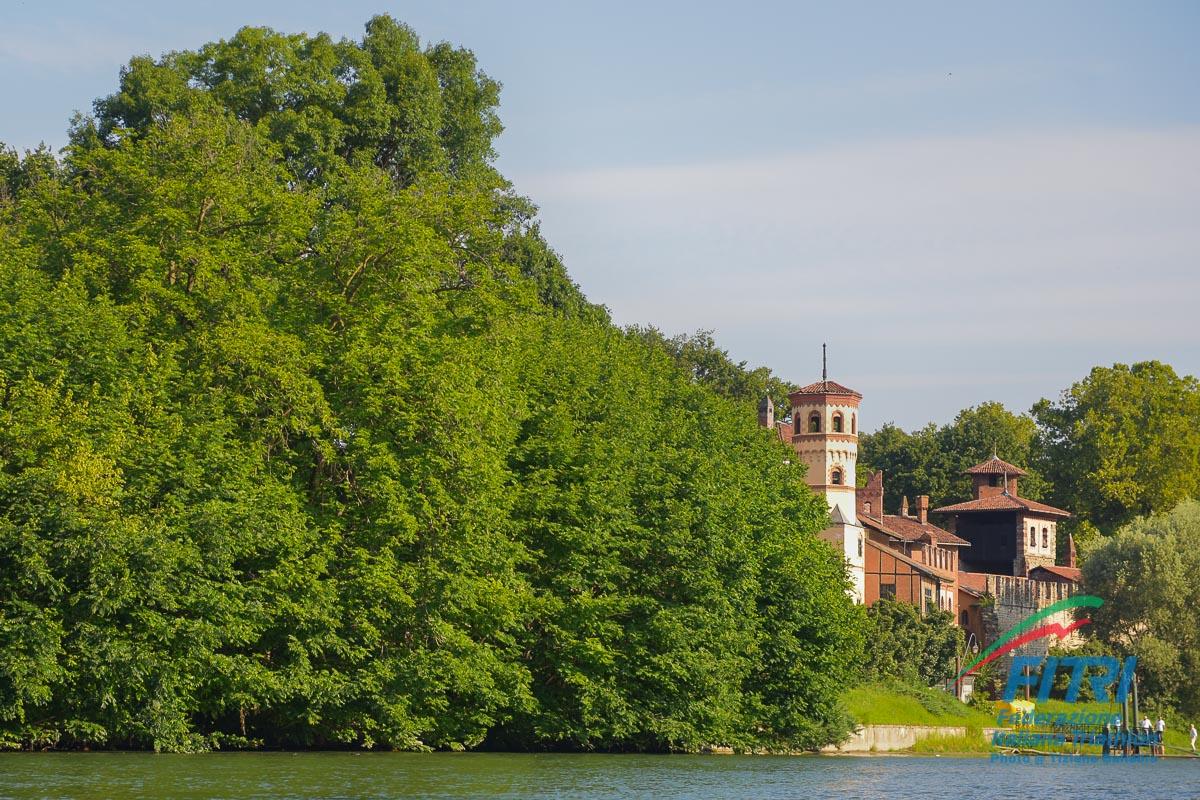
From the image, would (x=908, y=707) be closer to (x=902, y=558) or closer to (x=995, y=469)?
(x=902, y=558)

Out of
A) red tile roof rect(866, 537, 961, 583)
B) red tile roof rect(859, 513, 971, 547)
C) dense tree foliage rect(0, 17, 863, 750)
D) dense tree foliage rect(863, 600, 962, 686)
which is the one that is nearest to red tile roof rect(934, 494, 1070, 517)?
red tile roof rect(859, 513, 971, 547)

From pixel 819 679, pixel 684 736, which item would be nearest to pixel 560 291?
pixel 819 679

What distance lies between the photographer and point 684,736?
48188 mm

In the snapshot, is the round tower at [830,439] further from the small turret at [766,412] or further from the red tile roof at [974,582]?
the red tile roof at [974,582]

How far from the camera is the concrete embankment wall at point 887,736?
6174 centimetres

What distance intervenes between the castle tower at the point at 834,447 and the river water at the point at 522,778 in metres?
39.3

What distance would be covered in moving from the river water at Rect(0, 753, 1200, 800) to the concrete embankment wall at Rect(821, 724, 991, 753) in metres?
11.0

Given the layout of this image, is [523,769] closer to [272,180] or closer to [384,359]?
[384,359]

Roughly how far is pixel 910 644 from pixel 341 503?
4414 centimetres

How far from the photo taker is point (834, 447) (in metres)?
90.4

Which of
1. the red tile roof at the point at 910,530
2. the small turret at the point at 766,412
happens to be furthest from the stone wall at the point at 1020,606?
the small turret at the point at 766,412

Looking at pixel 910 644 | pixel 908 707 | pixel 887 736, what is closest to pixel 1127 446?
pixel 910 644

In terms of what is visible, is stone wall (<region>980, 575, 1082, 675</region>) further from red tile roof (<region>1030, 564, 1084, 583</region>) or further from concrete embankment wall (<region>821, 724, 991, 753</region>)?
concrete embankment wall (<region>821, 724, 991, 753</region>)

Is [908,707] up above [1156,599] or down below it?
below
